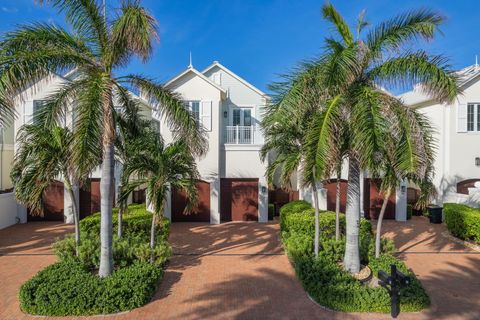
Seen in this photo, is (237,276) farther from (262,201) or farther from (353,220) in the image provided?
(262,201)

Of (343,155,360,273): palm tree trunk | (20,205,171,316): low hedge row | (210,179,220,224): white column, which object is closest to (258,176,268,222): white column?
(210,179,220,224): white column

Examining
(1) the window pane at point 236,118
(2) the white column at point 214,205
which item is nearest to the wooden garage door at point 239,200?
(2) the white column at point 214,205

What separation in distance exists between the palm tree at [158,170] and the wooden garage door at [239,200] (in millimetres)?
6649

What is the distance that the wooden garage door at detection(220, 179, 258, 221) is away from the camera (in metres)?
15.0

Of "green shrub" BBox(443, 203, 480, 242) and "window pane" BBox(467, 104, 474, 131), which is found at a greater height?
"window pane" BBox(467, 104, 474, 131)

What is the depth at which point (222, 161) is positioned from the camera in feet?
48.3

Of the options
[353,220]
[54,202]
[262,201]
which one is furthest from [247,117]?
[54,202]

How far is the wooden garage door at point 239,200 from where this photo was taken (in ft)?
49.1

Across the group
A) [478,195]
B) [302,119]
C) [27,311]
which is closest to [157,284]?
[27,311]

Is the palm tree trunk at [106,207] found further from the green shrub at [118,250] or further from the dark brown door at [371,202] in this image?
the dark brown door at [371,202]

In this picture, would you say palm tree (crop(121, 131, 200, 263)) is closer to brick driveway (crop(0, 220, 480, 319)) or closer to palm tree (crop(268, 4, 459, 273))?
brick driveway (crop(0, 220, 480, 319))

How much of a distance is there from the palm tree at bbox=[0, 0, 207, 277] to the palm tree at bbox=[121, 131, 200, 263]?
114 cm

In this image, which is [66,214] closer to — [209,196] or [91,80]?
[209,196]

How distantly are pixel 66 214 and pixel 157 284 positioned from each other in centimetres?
1016
